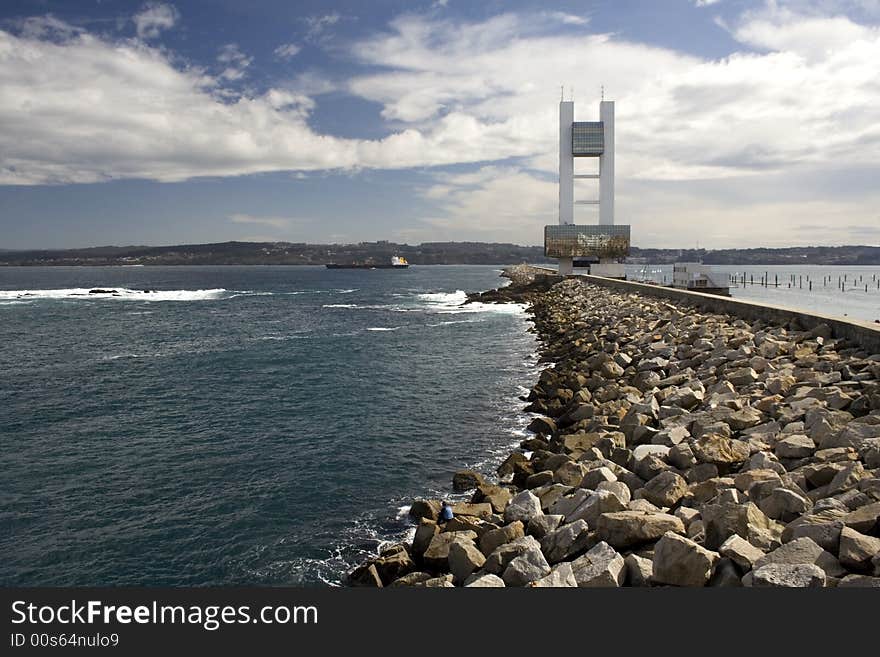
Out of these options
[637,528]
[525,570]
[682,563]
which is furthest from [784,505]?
[525,570]

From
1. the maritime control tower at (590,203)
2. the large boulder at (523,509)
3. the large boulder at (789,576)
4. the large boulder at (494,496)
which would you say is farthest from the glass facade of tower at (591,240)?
the large boulder at (789,576)

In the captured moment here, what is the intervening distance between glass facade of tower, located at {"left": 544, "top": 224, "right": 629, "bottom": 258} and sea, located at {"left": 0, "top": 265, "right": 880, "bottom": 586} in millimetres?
27794

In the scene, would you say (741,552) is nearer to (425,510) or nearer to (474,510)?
(474,510)

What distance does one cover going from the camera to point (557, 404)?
1497 cm

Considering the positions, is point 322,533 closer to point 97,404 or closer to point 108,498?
point 108,498

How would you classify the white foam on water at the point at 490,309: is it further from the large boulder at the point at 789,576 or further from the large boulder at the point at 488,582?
the large boulder at the point at 789,576

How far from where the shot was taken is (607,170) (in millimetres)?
54875

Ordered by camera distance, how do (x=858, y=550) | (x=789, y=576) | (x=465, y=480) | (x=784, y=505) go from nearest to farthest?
1. (x=789, y=576)
2. (x=858, y=550)
3. (x=784, y=505)
4. (x=465, y=480)

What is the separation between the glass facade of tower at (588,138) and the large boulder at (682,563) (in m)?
52.9

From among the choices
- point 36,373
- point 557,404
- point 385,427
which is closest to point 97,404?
point 36,373

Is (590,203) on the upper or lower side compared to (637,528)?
upper

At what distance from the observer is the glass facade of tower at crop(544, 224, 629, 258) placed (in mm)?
55125

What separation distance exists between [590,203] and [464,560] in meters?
53.7

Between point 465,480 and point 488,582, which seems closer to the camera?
point 488,582
